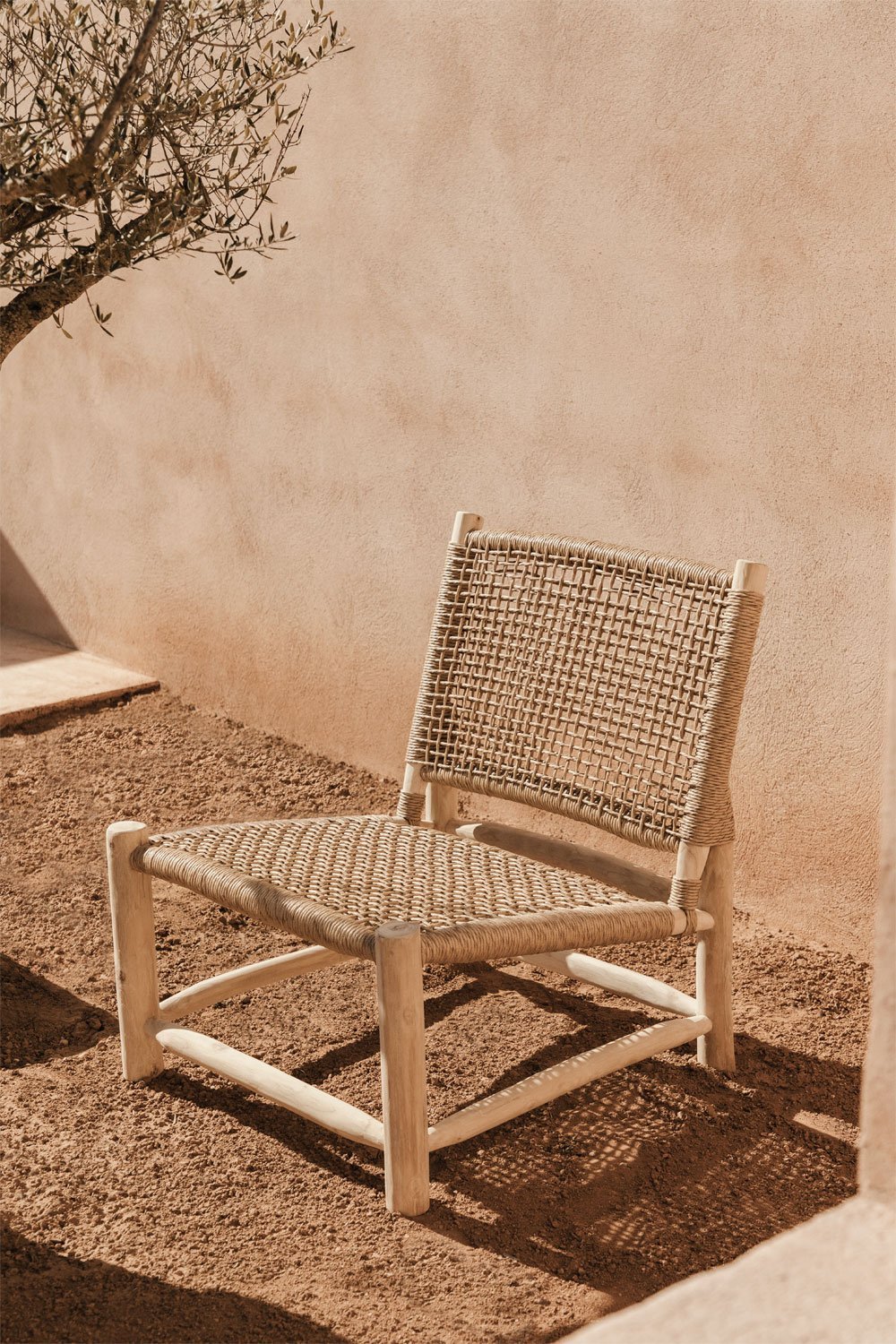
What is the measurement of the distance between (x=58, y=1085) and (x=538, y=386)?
78.2 inches

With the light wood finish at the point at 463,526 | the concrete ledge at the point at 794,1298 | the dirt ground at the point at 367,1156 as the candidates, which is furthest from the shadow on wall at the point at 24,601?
the concrete ledge at the point at 794,1298

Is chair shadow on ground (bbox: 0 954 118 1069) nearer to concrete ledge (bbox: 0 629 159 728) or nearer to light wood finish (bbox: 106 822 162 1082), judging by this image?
light wood finish (bbox: 106 822 162 1082)

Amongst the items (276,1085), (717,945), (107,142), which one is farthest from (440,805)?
(107,142)

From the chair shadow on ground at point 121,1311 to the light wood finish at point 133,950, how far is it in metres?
0.50

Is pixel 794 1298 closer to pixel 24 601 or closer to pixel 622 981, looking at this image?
pixel 622 981

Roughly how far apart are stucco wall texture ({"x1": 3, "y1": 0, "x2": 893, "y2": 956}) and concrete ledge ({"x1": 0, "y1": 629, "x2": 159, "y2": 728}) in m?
0.15

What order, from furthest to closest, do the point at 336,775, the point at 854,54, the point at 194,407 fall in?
the point at 194,407, the point at 336,775, the point at 854,54

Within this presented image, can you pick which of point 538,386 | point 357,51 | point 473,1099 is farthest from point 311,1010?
point 357,51

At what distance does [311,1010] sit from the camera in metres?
2.76

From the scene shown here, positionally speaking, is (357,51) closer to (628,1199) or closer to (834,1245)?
(628,1199)

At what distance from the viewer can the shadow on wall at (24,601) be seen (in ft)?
16.6

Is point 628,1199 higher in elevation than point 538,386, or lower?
lower

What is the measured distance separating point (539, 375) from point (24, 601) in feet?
8.30

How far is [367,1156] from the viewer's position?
2.26m
